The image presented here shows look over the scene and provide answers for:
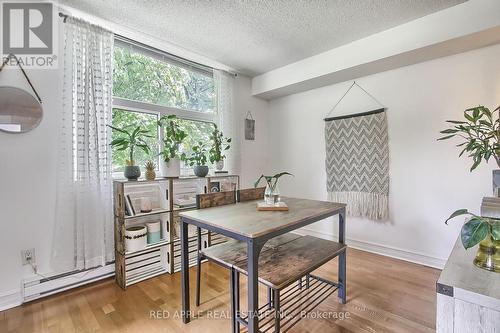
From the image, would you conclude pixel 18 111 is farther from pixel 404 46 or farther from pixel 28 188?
pixel 404 46

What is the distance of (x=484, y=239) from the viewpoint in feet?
2.87

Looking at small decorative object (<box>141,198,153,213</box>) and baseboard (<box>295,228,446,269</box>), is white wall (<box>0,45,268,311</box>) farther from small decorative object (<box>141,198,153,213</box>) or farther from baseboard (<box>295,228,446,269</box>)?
baseboard (<box>295,228,446,269</box>)

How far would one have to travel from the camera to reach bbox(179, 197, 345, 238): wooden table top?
1271mm

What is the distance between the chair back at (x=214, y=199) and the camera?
1.77 metres

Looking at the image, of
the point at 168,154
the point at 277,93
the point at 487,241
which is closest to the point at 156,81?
the point at 168,154

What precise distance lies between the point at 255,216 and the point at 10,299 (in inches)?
77.5

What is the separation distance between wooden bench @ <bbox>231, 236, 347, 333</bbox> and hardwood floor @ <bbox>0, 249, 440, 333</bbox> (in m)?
0.17

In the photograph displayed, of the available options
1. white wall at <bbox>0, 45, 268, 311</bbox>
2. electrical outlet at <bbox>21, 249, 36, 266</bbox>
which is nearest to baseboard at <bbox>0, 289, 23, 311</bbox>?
white wall at <bbox>0, 45, 268, 311</bbox>

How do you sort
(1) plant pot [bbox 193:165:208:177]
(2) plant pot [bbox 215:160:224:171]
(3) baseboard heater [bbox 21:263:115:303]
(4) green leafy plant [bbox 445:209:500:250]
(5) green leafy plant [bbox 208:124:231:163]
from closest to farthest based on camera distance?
(4) green leafy plant [bbox 445:209:500:250], (3) baseboard heater [bbox 21:263:115:303], (1) plant pot [bbox 193:165:208:177], (5) green leafy plant [bbox 208:124:231:163], (2) plant pot [bbox 215:160:224:171]

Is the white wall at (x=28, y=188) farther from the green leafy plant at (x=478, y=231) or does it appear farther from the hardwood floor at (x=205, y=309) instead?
the green leafy plant at (x=478, y=231)

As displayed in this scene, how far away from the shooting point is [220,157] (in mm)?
2887

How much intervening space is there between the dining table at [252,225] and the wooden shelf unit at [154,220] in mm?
795

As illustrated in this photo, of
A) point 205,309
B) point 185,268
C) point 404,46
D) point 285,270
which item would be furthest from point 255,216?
point 404,46

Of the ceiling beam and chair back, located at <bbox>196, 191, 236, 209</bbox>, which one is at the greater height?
the ceiling beam
